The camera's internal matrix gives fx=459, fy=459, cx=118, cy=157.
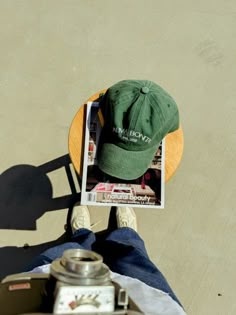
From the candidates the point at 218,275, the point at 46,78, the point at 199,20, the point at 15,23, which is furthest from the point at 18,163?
the point at 199,20

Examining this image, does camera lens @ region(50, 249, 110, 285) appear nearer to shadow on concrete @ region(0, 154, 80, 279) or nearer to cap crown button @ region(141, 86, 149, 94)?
cap crown button @ region(141, 86, 149, 94)

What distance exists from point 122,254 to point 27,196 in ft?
1.56

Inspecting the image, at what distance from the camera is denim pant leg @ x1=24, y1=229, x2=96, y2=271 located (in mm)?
1246

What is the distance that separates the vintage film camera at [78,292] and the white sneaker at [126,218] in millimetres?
852

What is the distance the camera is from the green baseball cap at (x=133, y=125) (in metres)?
A: 1.23

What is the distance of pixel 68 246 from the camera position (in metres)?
1.32

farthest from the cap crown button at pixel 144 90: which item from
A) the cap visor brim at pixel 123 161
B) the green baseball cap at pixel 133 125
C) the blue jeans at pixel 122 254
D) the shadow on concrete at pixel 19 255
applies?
the shadow on concrete at pixel 19 255

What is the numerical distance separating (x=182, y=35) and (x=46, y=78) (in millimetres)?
593

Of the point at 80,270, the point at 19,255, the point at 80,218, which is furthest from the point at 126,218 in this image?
the point at 80,270

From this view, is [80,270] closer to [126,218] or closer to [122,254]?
[122,254]

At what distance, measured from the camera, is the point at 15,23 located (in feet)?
6.16

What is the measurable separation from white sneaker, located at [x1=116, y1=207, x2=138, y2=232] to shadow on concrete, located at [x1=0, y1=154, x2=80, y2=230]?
17 centimetres

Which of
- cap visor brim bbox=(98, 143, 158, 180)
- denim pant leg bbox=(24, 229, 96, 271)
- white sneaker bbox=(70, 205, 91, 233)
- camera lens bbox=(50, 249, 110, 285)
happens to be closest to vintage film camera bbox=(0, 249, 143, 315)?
camera lens bbox=(50, 249, 110, 285)

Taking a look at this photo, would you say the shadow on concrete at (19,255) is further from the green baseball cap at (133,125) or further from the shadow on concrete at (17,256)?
the green baseball cap at (133,125)
